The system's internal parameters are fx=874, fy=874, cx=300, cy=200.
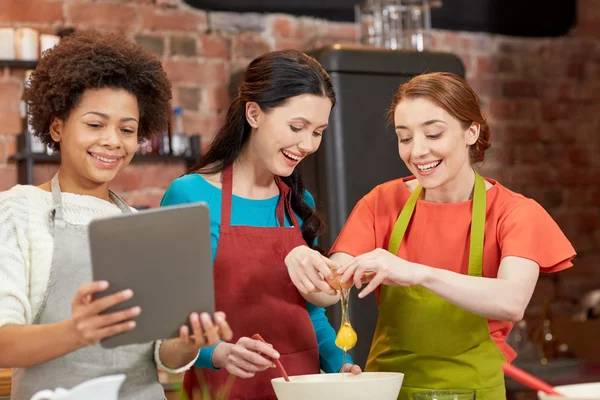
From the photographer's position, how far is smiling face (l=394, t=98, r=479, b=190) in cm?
186

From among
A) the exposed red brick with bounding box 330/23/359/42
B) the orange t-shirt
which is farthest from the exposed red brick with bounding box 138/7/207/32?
the orange t-shirt

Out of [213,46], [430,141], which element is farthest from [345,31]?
[430,141]

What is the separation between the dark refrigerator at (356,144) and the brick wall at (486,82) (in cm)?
54

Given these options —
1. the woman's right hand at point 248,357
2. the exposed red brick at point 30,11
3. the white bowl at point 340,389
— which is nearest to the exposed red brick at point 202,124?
the exposed red brick at point 30,11

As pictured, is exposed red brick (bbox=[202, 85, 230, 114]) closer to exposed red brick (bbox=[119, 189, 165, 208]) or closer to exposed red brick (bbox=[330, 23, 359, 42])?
exposed red brick (bbox=[119, 189, 165, 208])

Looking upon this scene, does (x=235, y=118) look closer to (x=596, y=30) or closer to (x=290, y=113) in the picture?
→ (x=290, y=113)

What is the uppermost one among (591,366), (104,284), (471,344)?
(104,284)

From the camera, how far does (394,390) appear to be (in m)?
1.48

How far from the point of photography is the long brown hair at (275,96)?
76.3 inches

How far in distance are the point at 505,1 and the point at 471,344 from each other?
8.97 ft

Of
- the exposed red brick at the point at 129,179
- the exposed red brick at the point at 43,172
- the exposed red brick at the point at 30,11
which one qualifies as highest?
the exposed red brick at the point at 30,11

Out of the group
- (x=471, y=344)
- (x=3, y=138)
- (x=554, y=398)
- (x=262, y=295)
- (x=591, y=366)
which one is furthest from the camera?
(x=591, y=366)

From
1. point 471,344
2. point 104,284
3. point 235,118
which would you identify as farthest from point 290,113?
point 104,284

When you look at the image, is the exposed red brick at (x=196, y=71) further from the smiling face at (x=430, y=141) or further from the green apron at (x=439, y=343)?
the green apron at (x=439, y=343)
